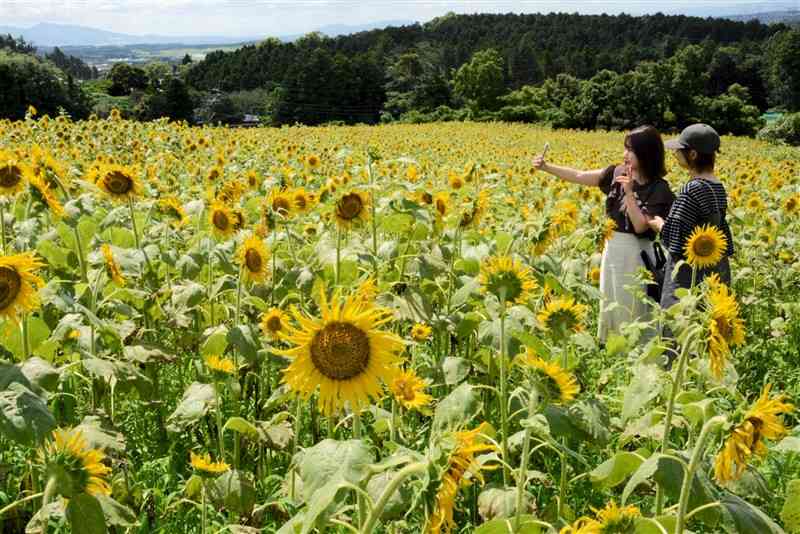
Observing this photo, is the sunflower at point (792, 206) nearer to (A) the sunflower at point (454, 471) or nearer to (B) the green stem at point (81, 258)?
(B) the green stem at point (81, 258)

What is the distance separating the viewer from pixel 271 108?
41.9 metres

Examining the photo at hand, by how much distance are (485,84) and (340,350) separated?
42606 mm

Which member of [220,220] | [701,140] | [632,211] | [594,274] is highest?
[701,140]

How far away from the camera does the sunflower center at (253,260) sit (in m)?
2.44

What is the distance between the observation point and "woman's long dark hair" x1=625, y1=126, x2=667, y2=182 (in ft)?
13.8

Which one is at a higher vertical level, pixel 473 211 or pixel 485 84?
pixel 473 211

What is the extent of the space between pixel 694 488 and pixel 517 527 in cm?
32

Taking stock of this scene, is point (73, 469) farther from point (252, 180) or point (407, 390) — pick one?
point (252, 180)

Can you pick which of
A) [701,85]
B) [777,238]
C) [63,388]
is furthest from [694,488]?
[701,85]

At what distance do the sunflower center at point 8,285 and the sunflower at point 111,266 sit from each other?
0.78 m

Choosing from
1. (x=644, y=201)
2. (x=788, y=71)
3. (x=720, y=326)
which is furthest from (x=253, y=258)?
(x=788, y=71)

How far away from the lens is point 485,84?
42.4 m

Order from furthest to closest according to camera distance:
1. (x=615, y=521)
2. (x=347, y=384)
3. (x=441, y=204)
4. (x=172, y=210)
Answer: (x=441, y=204), (x=172, y=210), (x=347, y=384), (x=615, y=521)

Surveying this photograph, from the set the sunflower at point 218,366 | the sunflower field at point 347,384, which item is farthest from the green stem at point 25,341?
the sunflower at point 218,366
